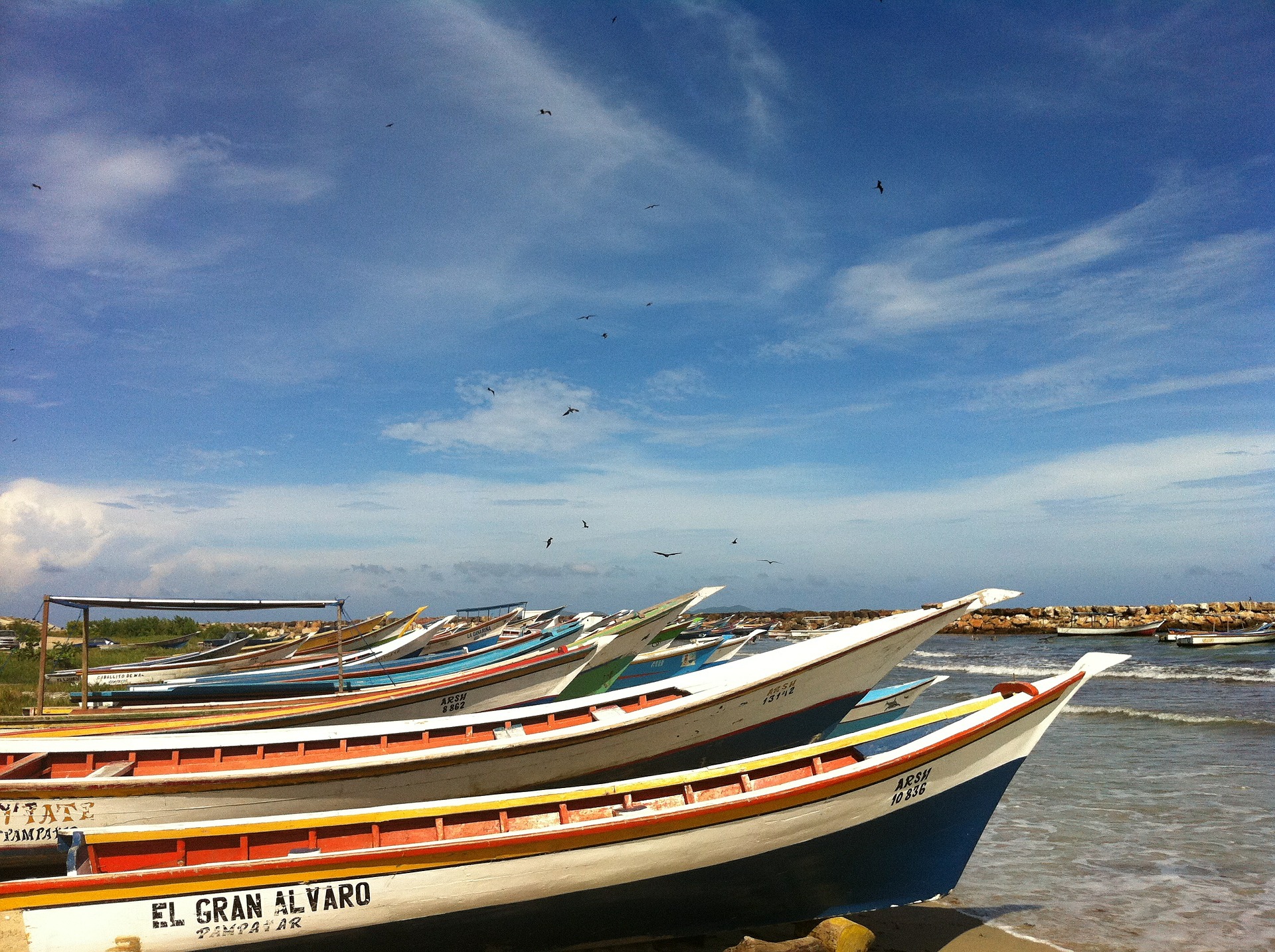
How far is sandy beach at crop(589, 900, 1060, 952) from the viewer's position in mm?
6215

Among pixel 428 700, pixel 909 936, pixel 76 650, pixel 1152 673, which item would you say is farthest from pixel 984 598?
pixel 76 650

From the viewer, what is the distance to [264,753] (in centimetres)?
841

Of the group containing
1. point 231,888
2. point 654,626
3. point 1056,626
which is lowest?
point 1056,626

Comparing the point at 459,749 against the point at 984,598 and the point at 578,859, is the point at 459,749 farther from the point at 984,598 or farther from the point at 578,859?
the point at 984,598

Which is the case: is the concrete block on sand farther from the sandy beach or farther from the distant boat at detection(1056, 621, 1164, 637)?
the distant boat at detection(1056, 621, 1164, 637)

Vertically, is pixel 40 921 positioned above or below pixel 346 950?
above

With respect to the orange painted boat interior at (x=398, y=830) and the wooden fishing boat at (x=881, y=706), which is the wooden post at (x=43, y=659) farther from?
the wooden fishing boat at (x=881, y=706)

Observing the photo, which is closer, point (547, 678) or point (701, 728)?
point (701, 728)

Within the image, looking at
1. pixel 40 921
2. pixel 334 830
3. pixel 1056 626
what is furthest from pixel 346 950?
pixel 1056 626

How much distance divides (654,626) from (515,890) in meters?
6.83

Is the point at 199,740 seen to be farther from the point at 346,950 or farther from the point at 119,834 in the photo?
the point at 346,950

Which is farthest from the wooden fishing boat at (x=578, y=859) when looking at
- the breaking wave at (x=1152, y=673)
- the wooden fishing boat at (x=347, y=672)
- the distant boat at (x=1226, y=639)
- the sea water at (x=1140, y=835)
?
the distant boat at (x=1226, y=639)

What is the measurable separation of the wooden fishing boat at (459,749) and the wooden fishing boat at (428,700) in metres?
1.20

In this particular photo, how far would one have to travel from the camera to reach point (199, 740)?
8344mm
